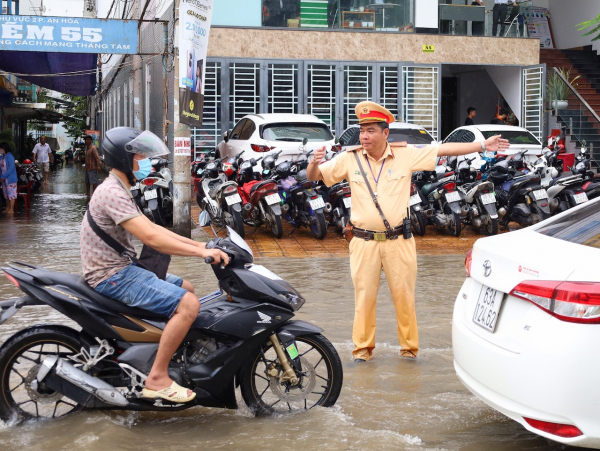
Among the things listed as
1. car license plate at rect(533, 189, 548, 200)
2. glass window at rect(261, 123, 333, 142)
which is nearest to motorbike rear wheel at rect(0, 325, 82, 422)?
car license plate at rect(533, 189, 548, 200)

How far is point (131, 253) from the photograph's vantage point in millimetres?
4359

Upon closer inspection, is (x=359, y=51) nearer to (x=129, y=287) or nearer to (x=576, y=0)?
(x=576, y=0)

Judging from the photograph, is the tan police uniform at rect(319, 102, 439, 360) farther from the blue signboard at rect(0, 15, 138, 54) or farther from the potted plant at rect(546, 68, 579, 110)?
the potted plant at rect(546, 68, 579, 110)

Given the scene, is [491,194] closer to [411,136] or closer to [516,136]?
[411,136]

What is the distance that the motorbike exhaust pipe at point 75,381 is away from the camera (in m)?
4.20

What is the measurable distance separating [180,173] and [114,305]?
767cm

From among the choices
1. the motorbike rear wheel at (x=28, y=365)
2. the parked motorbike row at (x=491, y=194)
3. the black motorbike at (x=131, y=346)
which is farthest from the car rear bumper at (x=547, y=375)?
the parked motorbike row at (x=491, y=194)

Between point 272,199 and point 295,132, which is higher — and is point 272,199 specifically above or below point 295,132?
below

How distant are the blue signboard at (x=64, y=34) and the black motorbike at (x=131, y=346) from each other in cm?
939

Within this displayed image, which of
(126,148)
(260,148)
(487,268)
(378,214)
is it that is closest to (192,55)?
(260,148)

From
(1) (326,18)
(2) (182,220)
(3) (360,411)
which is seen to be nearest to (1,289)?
(2) (182,220)

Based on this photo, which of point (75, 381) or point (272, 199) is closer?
point (75, 381)

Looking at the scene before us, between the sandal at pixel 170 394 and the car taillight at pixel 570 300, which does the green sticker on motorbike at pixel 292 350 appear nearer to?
the sandal at pixel 170 394

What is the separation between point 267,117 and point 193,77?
13.9 ft
